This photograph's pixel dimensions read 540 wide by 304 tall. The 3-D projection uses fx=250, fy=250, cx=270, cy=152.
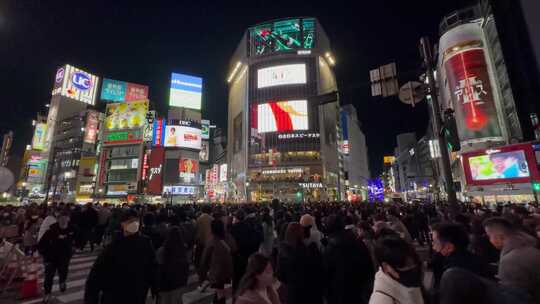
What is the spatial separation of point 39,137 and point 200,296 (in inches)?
4215

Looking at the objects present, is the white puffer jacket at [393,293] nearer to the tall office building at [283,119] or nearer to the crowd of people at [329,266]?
the crowd of people at [329,266]

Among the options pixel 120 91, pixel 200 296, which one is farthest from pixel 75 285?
pixel 120 91

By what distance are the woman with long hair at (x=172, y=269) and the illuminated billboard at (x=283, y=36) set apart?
85021 millimetres

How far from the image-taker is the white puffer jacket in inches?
73.0

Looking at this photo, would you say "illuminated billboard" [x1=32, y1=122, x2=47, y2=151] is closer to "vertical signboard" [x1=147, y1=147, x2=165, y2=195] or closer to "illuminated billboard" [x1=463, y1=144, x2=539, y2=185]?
"vertical signboard" [x1=147, y1=147, x2=165, y2=195]

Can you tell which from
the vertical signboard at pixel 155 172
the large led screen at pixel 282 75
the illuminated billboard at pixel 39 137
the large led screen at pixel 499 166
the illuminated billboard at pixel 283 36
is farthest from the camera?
the illuminated billboard at pixel 283 36

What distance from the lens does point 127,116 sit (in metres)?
63.9

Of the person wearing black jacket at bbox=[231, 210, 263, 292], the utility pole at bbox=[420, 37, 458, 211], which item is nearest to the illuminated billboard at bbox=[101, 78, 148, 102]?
the person wearing black jacket at bbox=[231, 210, 263, 292]

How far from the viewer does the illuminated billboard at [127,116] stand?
63188 mm

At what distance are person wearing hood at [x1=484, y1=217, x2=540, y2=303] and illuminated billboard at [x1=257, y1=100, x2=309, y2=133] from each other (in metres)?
69.2

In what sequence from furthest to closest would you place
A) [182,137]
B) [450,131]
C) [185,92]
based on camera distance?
[185,92]
[182,137]
[450,131]

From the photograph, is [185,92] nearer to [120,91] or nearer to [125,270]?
[120,91]

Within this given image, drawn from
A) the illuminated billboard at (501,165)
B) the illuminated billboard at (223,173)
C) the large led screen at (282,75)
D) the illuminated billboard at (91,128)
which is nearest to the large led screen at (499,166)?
the illuminated billboard at (501,165)

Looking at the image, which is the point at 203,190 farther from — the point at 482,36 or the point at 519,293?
the point at 519,293
